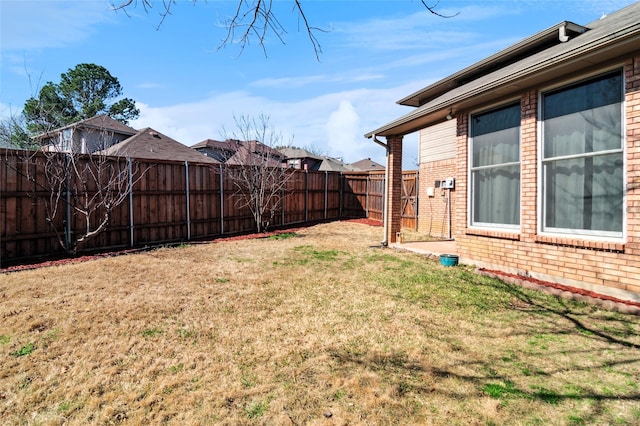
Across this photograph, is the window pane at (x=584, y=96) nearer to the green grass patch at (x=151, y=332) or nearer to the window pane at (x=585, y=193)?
the window pane at (x=585, y=193)

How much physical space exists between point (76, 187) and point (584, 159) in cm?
953

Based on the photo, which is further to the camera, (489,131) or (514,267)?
(489,131)

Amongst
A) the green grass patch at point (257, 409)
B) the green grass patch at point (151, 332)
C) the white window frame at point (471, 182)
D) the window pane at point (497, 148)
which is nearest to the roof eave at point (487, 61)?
the white window frame at point (471, 182)

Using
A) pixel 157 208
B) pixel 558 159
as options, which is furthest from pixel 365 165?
pixel 558 159

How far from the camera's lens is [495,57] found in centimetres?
686

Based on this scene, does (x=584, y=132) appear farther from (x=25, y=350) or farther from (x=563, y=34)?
(x=25, y=350)

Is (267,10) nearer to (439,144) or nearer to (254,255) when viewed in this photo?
(254,255)

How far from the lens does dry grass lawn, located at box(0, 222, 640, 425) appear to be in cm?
228

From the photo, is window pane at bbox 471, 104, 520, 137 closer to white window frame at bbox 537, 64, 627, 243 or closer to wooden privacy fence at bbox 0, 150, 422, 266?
white window frame at bbox 537, 64, 627, 243

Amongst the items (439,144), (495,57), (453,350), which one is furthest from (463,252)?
(439,144)

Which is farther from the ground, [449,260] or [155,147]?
[155,147]

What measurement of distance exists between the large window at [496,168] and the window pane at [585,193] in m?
0.57

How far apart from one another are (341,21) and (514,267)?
4458mm

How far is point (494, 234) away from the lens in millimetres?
5645
